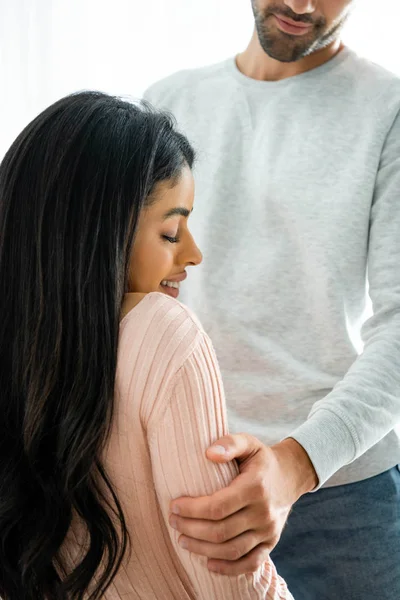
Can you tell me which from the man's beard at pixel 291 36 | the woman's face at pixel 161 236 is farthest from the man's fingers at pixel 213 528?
the man's beard at pixel 291 36

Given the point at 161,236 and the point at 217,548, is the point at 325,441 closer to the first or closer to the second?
the point at 217,548

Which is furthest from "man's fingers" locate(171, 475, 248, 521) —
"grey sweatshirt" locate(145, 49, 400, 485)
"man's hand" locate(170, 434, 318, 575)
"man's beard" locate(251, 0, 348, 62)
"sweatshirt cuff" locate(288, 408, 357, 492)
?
"man's beard" locate(251, 0, 348, 62)

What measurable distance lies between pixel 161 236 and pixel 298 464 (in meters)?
0.44

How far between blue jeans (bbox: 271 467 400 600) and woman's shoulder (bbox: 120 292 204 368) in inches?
28.2

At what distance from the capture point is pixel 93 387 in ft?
3.44

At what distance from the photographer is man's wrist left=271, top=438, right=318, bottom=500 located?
1294 mm

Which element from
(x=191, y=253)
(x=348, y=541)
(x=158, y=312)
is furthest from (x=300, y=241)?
(x=158, y=312)

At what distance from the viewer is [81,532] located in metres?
1.10

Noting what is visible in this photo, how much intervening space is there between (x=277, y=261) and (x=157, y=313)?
0.71 meters

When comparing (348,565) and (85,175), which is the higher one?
(85,175)

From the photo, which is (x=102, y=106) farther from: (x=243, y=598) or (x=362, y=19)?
(x=362, y=19)

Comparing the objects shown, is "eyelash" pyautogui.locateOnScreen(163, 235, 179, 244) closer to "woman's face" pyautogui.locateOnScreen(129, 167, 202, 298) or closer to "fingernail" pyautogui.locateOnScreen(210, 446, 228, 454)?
"woman's face" pyautogui.locateOnScreen(129, 167, 202, 298)

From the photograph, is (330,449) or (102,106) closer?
(102,106)

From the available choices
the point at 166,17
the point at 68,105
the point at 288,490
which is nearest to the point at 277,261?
the point at 288,490
